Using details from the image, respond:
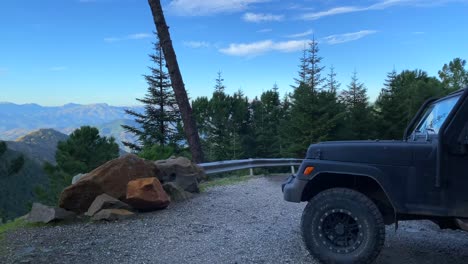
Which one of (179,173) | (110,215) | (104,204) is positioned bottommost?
(110,215)

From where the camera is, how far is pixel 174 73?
13492 millimetres

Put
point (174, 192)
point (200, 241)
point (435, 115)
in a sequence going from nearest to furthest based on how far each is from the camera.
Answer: point (435, 115) < point (200, 241) < point (174, 192)

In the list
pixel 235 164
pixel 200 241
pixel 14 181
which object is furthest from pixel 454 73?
pixel 14 181

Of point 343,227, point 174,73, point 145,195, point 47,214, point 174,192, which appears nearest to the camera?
point 343,227

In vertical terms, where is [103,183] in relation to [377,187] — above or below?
below

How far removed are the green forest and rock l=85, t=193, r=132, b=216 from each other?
25.0 meters

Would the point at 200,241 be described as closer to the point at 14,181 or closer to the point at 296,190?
the point at 296,190

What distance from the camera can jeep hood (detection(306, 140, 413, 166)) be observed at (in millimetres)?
4457

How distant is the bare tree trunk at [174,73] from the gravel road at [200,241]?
6.08 m

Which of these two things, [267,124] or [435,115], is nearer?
[435,115]

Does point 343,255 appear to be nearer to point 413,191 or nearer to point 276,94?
point 413,191

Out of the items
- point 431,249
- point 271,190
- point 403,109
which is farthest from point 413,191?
point 403,109

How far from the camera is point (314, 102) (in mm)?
44562

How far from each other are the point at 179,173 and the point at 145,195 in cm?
217
